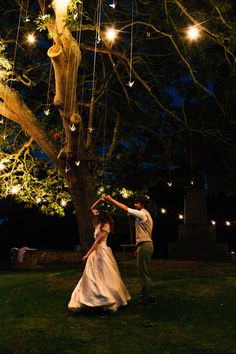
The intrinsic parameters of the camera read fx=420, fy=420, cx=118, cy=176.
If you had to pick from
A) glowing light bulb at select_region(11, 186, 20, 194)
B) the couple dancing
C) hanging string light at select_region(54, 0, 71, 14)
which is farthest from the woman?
glowing light bulb at select_region(11, 186, 20, 194)

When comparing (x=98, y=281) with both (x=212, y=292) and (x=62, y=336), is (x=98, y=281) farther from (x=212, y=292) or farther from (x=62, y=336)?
(x=212, y=292)

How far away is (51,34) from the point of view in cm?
902

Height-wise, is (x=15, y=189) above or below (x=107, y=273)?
above

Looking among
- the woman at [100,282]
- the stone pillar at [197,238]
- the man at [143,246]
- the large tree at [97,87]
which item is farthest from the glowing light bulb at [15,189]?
the stone pillar at [197,238]

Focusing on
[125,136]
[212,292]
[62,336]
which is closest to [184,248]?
[125,136]

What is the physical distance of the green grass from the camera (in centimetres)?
526

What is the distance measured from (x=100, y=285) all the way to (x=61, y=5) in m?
5.67

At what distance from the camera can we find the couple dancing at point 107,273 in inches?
273

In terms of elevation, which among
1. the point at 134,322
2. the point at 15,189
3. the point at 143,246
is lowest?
the point at 134,322

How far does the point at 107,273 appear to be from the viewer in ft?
23.4

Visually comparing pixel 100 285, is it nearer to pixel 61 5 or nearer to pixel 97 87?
pixel 61 5

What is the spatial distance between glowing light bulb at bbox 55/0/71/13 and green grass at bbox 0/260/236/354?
19.5 feet

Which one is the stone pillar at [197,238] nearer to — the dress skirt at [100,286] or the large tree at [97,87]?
the large tree at [97,87]

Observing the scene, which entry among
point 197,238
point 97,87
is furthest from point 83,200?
point 197,238
